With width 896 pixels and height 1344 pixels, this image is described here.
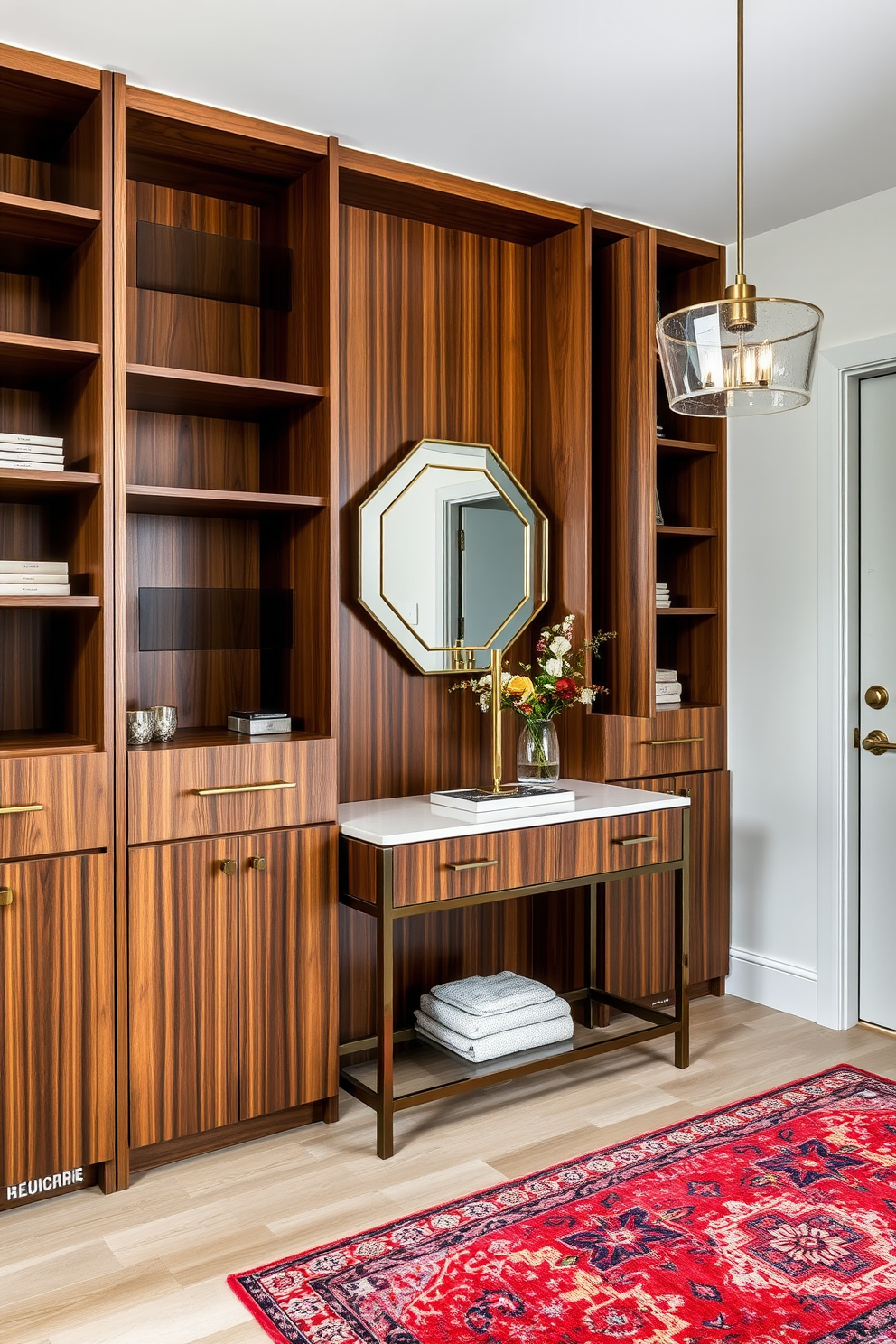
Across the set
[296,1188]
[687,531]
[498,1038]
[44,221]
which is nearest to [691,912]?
[498,1038]

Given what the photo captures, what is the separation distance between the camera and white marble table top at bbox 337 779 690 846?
8.86ft

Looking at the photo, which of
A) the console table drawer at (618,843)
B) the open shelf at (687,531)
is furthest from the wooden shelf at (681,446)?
the console table drawer at (618,843)

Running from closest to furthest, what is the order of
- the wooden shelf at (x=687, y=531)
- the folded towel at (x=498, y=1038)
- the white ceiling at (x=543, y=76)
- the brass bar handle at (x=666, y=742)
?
the white ceiling at (x=543, y=76) → the folded towel at (x=498, y=1038) → the brass bar handle at (x=666, y=742) → the wooden shelf at (x=687, y=531)

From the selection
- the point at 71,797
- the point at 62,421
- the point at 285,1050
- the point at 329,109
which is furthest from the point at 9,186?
the point at 285,1050

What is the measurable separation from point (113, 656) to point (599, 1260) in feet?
5.44

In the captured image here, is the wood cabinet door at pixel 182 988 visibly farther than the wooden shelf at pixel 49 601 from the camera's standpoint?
Yes

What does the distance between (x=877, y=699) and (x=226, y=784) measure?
2074mm

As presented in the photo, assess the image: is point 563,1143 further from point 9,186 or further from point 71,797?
point 9,186

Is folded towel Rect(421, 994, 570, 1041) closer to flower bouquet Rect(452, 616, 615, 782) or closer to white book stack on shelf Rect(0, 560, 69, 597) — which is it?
flower bouquet Rect(452, 616, 615, 782)

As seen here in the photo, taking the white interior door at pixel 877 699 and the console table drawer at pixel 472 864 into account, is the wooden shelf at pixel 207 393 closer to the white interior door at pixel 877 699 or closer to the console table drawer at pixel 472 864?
the console table drawer at pixel 472 864

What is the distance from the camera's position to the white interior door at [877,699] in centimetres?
343

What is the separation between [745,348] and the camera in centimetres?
178

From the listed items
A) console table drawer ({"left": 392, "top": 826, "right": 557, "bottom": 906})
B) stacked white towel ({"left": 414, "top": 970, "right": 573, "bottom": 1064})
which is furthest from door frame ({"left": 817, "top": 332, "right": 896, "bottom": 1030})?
console table drawer ({"left": 392, "top": 826, "right": 557, "bottom": 906})

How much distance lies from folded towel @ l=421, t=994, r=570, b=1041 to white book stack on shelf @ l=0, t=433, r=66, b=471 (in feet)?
5.76
